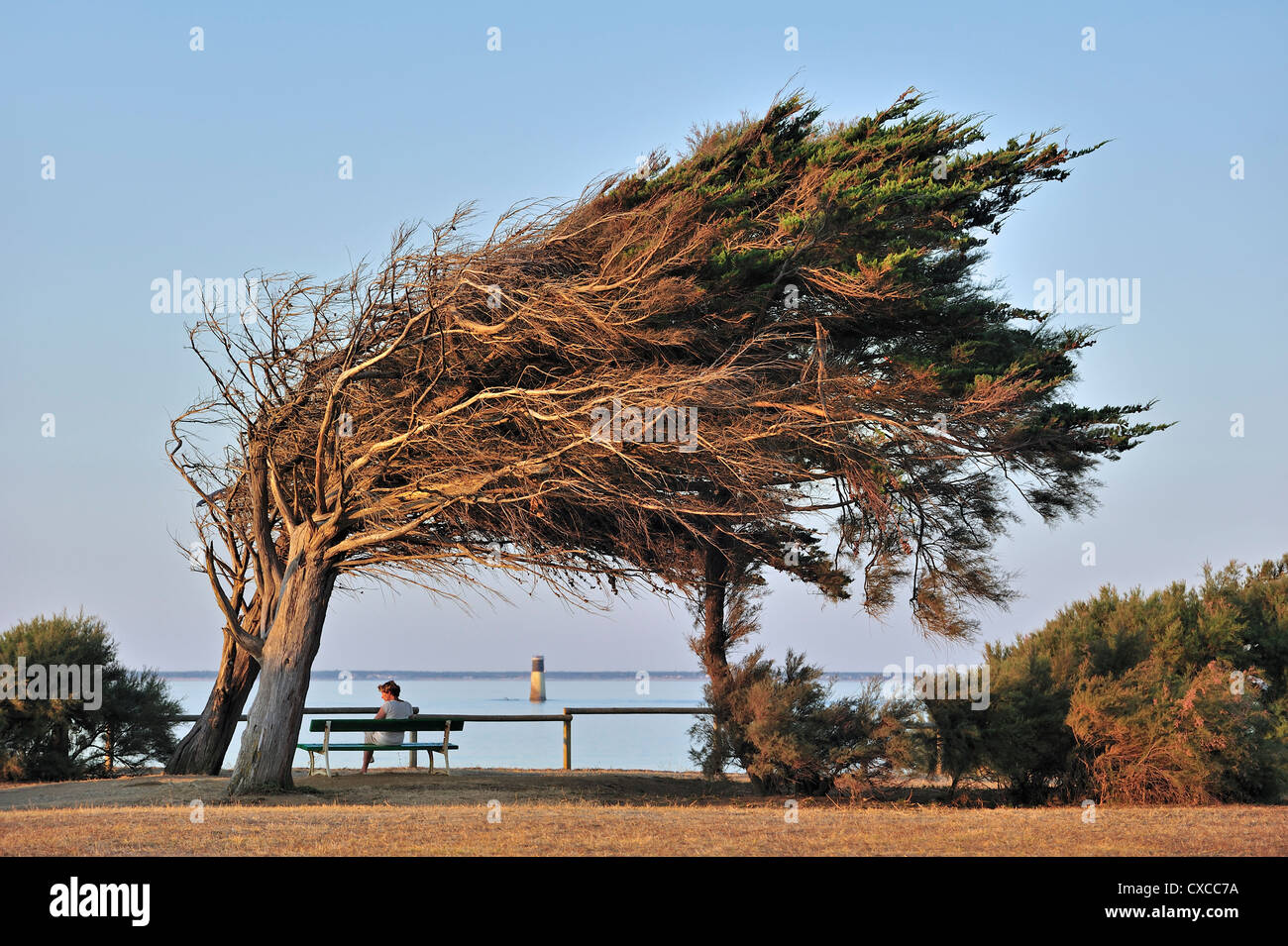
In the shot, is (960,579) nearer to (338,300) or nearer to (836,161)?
(836,161)

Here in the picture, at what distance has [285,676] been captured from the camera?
46.1 ft

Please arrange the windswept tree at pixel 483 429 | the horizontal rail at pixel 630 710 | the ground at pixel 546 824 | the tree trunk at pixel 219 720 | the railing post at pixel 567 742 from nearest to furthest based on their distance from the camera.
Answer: the ground at pixel 546 824
the windswept tree at pixel 483 429
the tree trunk at pixel 219 720
the railing post at pixel 567 742
the horizontal rail at pixel 630 710

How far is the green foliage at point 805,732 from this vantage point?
15.3 m

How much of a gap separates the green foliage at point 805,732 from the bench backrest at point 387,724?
13.5ft

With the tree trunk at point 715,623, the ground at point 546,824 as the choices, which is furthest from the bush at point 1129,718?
the tree trunk at point 715,623

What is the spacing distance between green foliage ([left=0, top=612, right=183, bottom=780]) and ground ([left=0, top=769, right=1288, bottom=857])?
2040mm

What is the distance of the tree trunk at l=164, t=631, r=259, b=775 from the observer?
1708 cm

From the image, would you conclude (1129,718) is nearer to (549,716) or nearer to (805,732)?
(805,732)

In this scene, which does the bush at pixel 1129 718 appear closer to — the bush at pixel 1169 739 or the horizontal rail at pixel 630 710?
the bush at pixel 1169 739

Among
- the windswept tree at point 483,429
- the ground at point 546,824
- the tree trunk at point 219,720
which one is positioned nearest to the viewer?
the ground at point 546,824

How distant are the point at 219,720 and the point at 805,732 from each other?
8925mm

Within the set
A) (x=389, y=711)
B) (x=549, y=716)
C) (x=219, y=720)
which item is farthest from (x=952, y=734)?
(x=219, y=720)

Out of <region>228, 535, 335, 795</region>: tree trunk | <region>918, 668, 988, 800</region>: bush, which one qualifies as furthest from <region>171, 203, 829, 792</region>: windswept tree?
<region>918, 668, 988, 800</region>: bush

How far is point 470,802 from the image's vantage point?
41.3 ft
